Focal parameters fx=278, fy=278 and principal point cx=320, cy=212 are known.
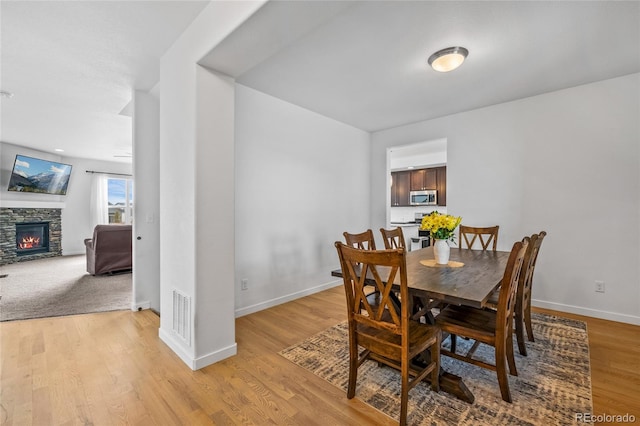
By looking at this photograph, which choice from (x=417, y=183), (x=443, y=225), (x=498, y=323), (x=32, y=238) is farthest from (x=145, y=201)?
(x=417, y=183)

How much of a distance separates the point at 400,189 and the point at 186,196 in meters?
6.72

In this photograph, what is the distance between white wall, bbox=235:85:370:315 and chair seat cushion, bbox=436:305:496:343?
2.14 m

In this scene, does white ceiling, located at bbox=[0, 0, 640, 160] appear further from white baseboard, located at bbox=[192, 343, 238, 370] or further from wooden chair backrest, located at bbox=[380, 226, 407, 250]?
white baseboard, located at bbox=[192, 343, 238, 370]

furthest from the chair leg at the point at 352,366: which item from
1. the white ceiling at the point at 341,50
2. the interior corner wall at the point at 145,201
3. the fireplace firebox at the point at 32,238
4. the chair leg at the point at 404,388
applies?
the fireplace firebox at the point at 32,238

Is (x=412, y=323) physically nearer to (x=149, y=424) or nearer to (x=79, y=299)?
(x=149, y=424)

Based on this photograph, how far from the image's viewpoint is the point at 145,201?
3.25 m

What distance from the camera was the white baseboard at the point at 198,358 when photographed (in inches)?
82.7

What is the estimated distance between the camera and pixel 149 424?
5.12 feet

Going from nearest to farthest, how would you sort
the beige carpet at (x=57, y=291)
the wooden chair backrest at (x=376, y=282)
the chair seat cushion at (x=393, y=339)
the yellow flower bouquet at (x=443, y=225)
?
the wooden chair backrest at (x=376, y=282) < the chair seat cushion at (x=393, y=339) < the yellow flower bouquet at (x=443, y=225) < the beige carpet at (x=57, y=291)

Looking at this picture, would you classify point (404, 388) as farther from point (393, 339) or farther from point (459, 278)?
point (459, 278)

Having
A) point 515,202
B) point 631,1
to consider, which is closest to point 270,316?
point 515,202

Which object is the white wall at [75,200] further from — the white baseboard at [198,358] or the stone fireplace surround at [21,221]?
the white baseboard at [198,358]

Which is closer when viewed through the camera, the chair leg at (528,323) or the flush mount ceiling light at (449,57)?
the flush mount ceiling light at (449,57)

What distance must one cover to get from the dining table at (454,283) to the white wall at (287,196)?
5.34ft
